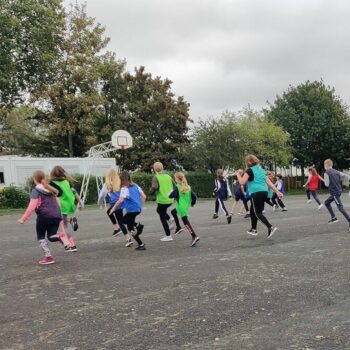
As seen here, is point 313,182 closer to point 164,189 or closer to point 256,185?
point 256,185

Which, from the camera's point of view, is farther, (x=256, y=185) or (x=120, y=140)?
(x=120, y=140)

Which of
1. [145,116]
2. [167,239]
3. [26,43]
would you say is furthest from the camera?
[145,116]

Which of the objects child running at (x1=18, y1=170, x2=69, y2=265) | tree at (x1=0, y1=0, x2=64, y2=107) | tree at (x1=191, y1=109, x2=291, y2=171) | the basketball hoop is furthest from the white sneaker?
tree at (x1=191, y1=109, x2=291, y2=171)

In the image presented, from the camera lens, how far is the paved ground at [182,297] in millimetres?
4648

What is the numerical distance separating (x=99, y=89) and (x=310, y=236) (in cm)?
4059

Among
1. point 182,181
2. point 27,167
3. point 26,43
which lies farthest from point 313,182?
point 26,43

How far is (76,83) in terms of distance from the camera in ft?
153

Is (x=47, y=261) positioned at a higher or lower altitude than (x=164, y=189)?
lower

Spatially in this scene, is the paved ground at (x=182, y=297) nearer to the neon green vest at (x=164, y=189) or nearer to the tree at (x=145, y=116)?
the neon green vest at (x=164, y=189)

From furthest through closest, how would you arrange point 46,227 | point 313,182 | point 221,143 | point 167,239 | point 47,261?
point 221,143, point 313,182, point 167,239, point 46,227, point 47,261

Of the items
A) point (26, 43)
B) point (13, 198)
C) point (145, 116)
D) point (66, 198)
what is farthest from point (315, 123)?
point (66, 198)

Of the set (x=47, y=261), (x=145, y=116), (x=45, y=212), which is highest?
(x=145, y=116)

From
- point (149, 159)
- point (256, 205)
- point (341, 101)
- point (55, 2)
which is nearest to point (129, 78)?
point (149, 159)

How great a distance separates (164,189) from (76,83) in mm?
37618
